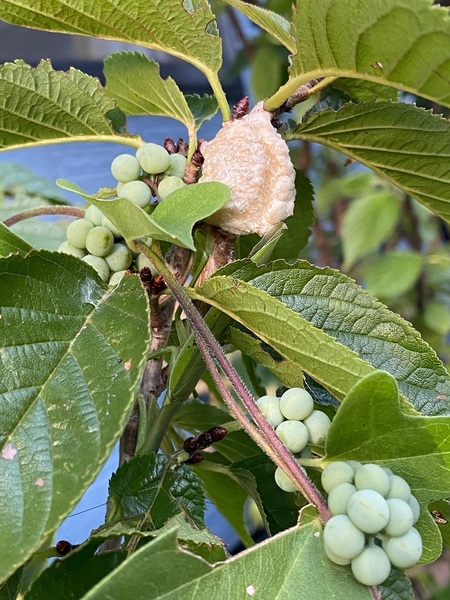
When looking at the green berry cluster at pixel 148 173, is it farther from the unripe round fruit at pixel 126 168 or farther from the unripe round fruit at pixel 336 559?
the unripe round fruit at pixel 336 559

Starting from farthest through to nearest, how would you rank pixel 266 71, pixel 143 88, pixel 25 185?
1. pixel 266 71
2. pixel 25 185
3. pixel 143 88

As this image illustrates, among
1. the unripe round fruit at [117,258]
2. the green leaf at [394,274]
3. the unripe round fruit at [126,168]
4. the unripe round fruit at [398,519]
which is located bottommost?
the green leaf at [394,274]

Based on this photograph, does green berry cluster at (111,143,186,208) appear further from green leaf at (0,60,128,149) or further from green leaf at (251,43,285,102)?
green leaf at (251,43,285,102)

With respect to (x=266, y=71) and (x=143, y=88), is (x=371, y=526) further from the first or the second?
(x=266, y=71)

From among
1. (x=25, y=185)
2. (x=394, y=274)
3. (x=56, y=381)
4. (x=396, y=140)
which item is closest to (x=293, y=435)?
(x=56, y=381)

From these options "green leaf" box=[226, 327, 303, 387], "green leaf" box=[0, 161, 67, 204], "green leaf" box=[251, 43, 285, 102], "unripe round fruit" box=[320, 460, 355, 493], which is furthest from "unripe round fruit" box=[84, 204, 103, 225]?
"green leaf" box=[251, 43, 285, 102]

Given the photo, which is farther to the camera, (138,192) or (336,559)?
(138,192)

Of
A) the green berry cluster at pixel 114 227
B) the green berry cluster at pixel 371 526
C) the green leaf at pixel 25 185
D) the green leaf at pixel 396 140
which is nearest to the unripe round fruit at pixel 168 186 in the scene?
the green berry cluster at pixel 114 227

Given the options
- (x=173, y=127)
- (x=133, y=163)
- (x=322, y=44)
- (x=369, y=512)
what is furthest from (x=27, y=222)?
(x=173, y=127)
